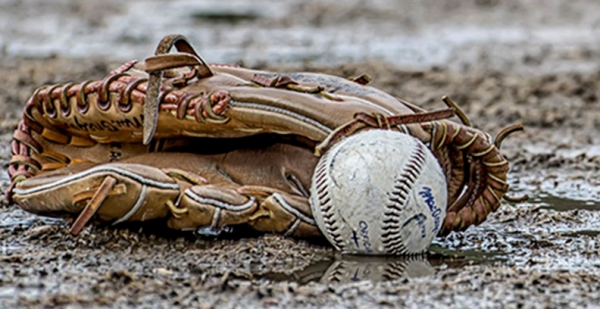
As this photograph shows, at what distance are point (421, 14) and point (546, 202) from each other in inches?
402

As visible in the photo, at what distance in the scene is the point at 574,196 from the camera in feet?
18.5

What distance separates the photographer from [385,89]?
9.05m

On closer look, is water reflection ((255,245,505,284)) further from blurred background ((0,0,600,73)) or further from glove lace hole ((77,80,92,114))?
blurred background ((0,0,600,73))

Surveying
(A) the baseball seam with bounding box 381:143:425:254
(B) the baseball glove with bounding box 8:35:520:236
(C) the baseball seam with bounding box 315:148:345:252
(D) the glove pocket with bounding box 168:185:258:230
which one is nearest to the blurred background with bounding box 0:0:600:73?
(B) the baseball glove with bounding box 8:35:520:236

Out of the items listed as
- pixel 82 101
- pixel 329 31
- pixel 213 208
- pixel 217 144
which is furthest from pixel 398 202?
pixel 329 31

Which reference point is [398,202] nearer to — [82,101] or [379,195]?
[379,195]

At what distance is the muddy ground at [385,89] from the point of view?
369 cm

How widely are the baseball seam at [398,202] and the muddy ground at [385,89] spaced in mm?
78

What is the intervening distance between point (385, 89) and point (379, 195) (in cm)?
513

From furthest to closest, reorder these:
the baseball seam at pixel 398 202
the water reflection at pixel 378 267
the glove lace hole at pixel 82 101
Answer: the glove lace hole at pixel 82 101 < the baseball seam at pixel 398 202 < the water reflection at pixel 378 267

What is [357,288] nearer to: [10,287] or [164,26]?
[10,287]

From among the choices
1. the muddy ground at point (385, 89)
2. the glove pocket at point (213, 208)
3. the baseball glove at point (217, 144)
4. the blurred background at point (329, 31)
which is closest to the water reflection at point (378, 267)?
the muddy ground at point (385, 89)

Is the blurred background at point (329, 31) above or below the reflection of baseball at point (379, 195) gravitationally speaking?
above

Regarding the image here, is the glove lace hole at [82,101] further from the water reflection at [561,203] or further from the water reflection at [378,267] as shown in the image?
the water reflection at [561,203]
